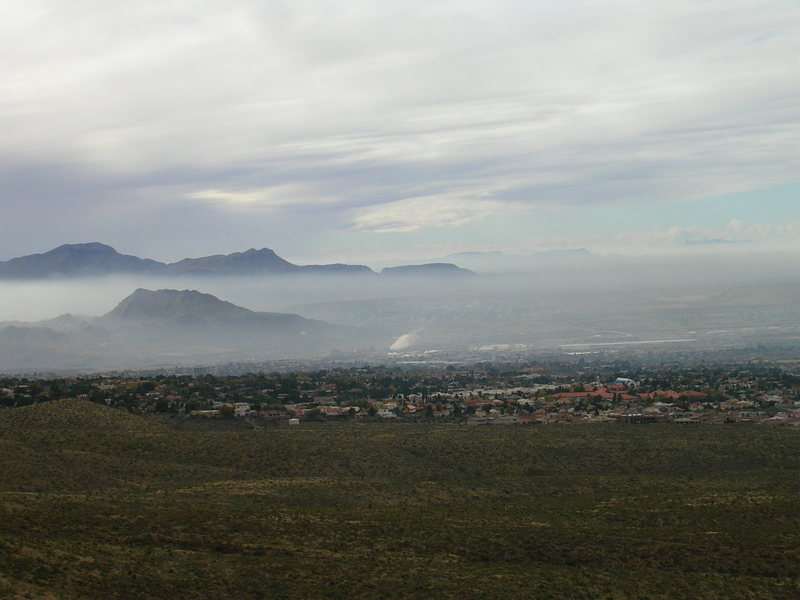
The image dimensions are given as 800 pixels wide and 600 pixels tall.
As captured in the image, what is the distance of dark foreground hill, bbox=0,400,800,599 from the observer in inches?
974

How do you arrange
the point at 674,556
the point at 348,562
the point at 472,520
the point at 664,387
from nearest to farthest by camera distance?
the point at 348,562, the point at 674,556, the point at 472,520, the point at 664,387

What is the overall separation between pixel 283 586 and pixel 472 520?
9.80 meters

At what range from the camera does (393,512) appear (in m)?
33.5

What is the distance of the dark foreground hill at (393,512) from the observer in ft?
81.1

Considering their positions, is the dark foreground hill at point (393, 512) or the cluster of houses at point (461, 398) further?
the cluster of houses at point (461, 398)

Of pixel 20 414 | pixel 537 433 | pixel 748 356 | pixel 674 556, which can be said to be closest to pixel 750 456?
pixel 537 433

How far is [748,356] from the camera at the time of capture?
14975cm

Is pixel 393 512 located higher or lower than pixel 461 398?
lower

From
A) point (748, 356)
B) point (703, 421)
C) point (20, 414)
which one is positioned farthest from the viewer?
point (748, 356)

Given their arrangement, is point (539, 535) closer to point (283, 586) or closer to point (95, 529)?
point (283, 586)

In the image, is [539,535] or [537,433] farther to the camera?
[537,433]

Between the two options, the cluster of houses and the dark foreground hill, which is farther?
the cluster of houses

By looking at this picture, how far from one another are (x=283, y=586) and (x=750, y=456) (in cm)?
3022

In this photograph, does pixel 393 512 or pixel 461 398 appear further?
pixel 461 398
